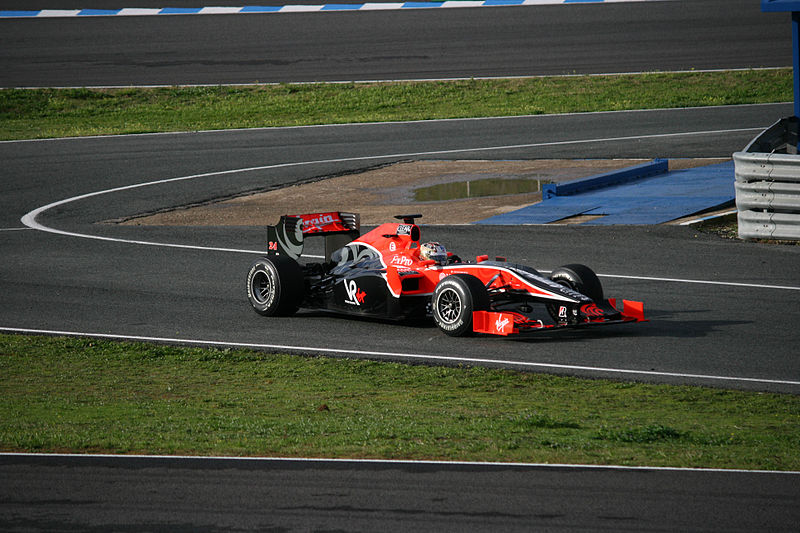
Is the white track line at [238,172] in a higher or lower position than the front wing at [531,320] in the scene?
higher

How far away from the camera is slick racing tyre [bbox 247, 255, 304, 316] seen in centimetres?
1426

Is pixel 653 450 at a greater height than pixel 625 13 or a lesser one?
lesser

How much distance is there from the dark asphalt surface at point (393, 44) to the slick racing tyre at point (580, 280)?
22984 millimetres

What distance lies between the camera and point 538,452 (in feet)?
26.3

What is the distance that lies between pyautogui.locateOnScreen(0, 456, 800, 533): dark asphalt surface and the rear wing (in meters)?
7.32

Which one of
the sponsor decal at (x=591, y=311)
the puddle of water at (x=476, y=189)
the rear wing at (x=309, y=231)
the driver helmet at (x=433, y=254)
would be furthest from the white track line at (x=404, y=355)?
the puddle of water at (x=476, y=189)

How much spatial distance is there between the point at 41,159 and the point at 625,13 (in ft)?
71.7

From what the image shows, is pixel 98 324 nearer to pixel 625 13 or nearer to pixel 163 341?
pixel 163 341

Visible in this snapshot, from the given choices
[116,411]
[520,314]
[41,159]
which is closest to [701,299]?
[520,314]

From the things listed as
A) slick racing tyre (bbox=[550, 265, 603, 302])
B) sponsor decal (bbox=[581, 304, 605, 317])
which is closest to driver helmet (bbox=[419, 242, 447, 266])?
slick racing tyre (bbox=[550, 265, 603, 302])

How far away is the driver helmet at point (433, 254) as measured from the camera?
44.3 ft

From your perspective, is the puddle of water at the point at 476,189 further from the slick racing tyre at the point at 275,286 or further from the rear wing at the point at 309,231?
the slick racing tyre at the point at 275,286

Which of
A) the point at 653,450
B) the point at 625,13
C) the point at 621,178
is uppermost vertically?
the point at 625,13

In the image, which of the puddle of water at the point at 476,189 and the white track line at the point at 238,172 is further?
the puddle of water at the point at 476,189
